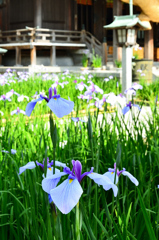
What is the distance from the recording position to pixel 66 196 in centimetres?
73

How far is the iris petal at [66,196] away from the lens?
723mm

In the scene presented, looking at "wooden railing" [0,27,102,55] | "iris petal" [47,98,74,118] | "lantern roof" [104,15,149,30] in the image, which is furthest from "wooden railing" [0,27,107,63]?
"iris petal" [47,98,74,118]

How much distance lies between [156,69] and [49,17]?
4.81m

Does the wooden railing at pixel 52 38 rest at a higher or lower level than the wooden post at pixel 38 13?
lower

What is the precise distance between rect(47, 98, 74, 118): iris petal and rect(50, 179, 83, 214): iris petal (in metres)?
0.23

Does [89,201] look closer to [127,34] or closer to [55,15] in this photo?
[127,34]

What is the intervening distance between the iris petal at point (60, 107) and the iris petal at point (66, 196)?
0.75 ft

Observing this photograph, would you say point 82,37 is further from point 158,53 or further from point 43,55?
point 158,53

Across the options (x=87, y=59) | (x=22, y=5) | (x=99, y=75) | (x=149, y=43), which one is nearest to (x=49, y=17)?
(x=22, y=5)

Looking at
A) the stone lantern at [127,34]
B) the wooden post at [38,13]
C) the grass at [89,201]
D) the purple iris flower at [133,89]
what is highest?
the wooden post at [38,13]

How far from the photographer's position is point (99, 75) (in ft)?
32.8

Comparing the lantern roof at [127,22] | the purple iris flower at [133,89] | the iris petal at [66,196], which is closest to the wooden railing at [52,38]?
the lantern roof at [127,22]

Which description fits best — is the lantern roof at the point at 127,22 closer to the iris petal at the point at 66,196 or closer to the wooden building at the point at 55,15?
the wooden building at the point at 55,15

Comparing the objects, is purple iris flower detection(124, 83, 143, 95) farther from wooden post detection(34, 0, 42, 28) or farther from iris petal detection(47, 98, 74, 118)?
wooden post detection(34, 0, 42, 28)
